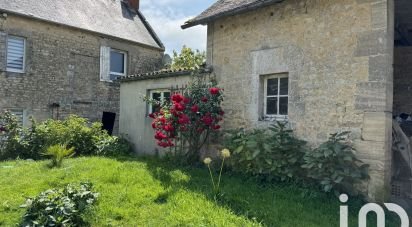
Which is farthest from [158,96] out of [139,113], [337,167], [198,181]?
[337,167]

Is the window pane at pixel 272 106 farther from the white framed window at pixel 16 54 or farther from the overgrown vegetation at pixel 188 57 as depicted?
the overgrown vegetation at pixel 188 57

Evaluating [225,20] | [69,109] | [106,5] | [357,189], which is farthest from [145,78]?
[106,5]

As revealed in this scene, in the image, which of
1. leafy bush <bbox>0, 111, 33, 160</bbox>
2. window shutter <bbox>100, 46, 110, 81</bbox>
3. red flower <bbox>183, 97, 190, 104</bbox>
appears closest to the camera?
red flower <bbox>183, 97, 190, 104</bbox>

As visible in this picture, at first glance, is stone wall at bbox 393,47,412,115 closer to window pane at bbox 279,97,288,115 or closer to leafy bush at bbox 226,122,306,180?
window pane at bbox 279,97,288,115

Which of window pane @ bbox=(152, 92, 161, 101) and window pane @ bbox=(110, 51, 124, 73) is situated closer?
window pane @ bbox=(152, 92, 161, 101)

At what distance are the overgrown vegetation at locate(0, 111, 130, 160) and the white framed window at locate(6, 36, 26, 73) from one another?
2781mm

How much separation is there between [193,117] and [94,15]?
10711mm

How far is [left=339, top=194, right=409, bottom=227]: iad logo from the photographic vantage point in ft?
16.1

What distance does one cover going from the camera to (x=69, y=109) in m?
14.6

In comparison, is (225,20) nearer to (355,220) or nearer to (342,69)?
(342,69)

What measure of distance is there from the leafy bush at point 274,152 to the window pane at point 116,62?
1091 cm

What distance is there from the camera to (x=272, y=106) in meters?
7.75

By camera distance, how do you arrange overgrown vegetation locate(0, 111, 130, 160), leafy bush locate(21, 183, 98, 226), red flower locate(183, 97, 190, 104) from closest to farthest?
leafy bush locate(21, 183, 98, 226)
red flower locate(183, 97, 190, 104)
overgrown vegetation locate(0, 111, 130, 160)

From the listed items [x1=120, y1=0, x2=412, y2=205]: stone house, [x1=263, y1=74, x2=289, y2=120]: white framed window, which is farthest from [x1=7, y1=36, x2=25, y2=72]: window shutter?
[x1=263, y1=74, x2=289, y2=120]: white framed window
